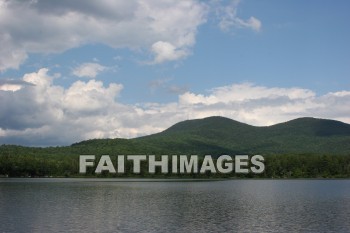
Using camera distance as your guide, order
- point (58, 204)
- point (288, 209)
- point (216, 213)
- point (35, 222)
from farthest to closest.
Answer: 1. point (58, 204)
2. point (288, 209)
3. point (216, 213)
4. point (35, 222)

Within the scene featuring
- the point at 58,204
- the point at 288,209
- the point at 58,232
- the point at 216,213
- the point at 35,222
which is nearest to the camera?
the point at 58,232

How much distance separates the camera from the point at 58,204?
80.9 meters

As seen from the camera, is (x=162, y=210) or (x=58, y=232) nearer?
(x=58, y=232)

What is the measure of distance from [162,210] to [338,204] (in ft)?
112

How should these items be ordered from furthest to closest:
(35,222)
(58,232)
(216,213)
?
(216,213) → (35,222) → (58,232)

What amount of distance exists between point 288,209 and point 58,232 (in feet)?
132

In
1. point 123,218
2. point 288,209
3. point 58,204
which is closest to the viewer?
point 123,218

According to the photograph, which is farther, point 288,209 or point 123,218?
point 288,209

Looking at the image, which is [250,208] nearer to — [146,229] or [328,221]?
[328,221]

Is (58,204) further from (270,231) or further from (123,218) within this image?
(270,231)

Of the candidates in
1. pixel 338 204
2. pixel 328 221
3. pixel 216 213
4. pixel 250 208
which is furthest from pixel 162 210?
pixel 338 204

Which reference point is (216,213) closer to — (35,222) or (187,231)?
(187,231)

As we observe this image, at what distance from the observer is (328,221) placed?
6022 centimetres

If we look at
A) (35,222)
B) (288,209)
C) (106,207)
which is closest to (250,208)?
(288,209)
